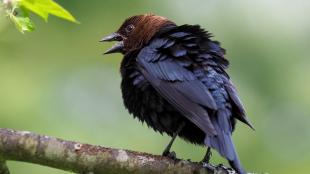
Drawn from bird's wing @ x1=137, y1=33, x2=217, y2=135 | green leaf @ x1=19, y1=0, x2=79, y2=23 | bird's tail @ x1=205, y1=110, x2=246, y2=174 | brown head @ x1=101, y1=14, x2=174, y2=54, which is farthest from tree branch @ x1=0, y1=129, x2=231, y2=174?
brown head @ x1=101, y1=14, x2=174, y2=54

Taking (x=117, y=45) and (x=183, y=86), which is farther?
(x=117, y=45)

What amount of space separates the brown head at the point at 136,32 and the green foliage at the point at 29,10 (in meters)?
1.87

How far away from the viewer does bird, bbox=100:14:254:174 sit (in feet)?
14.0

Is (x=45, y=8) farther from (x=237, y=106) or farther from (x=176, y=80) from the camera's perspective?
(x=237, y=106)

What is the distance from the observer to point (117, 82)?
706 centimetres

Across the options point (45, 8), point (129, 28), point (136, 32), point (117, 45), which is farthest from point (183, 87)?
point (45, 8)

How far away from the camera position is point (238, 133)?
6.20m

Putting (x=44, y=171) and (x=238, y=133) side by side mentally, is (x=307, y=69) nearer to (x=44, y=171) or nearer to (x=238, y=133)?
(x=238, y=133)

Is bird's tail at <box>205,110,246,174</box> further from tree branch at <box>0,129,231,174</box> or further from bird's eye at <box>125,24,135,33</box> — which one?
bird's eye at <box>125,24,135,33</box>

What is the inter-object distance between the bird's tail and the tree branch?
1.44 feet

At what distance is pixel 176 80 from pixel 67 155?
1.12 m

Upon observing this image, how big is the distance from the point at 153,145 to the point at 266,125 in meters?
1.07

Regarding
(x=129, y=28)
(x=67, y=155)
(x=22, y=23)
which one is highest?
(x=129, y=28)

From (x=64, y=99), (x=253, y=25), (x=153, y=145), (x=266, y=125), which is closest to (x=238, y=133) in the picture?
(x=266, y=125)
